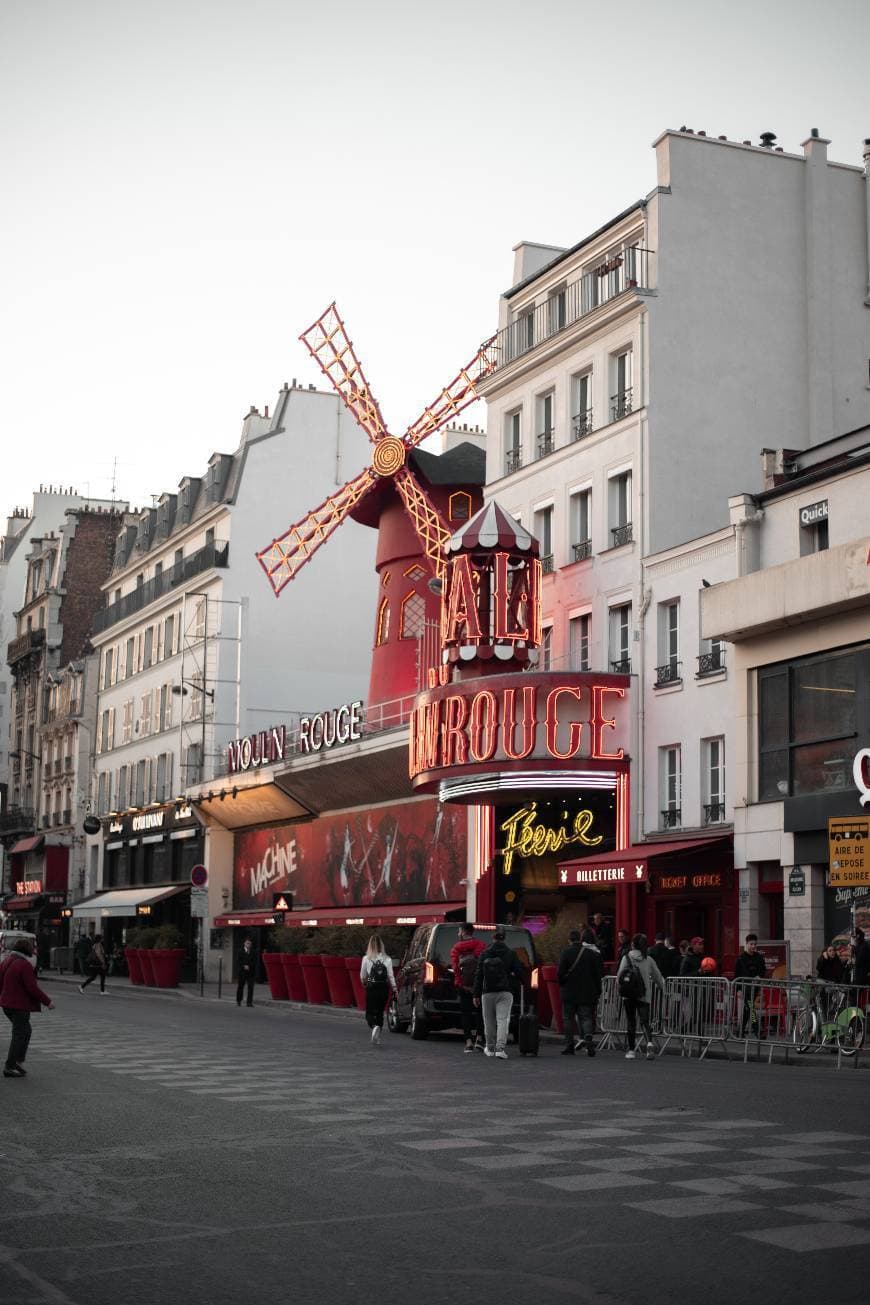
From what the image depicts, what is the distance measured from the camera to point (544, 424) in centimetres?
3597

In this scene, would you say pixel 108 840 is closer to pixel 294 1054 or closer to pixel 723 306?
pixel 723 306

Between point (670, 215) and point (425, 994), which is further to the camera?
point (670, 215)

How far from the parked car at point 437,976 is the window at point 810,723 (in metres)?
5.06

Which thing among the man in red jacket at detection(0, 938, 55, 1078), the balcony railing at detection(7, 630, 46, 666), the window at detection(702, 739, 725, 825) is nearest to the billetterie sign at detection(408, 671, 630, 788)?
the window at detection(702, 739, 725, 825)

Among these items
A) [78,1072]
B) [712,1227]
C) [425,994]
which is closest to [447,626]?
[425,994]

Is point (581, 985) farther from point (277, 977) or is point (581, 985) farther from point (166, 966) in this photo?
point (166, 966)

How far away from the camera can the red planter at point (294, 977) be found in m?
34.3

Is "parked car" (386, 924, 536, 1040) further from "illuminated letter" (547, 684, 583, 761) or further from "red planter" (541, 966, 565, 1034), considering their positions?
"illuminated letter" (547, 684, 583, 761)

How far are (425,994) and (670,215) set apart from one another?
1648 cm

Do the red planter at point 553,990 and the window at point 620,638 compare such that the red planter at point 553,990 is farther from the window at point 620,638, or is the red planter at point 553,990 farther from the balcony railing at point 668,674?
the window at point 620,638

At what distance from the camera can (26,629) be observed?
79.0m

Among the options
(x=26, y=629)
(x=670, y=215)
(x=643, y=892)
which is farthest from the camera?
(x=26, y=629)

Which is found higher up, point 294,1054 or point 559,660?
point 559,660

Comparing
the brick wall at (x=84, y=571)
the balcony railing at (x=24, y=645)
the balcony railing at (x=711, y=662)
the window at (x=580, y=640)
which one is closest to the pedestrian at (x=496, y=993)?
the balcony railing at (x=711, y=662)
